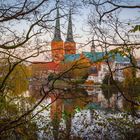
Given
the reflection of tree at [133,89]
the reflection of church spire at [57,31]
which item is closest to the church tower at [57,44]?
the reflection of church spire at [57,31]

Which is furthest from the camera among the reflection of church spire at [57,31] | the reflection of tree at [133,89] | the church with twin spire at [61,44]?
the reflection of tree at [133,89]

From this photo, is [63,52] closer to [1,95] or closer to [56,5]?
[56,5]

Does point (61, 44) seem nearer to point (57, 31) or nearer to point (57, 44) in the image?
point (57, 44)

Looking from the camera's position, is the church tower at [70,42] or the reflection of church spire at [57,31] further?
the reflection of church spire at [57,31]

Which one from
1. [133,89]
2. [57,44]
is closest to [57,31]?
[57,44]

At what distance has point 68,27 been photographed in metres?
4.96

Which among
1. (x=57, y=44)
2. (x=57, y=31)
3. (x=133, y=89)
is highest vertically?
(x=57, y=31)

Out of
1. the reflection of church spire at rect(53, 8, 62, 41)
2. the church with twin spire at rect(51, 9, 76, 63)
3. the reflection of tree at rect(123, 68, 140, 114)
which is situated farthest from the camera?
the reflection of tree at rect(123, 68, 140, 114)

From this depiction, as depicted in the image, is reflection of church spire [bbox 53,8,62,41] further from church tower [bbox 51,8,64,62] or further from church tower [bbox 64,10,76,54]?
church tower [bbox 64,10,76,54]

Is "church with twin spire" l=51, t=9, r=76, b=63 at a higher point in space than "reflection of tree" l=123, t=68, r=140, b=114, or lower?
higher

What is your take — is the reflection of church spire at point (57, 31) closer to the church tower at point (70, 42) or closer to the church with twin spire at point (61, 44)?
the church with twin spire at point (61, 44)

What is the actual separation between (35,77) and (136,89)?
13.1 feet

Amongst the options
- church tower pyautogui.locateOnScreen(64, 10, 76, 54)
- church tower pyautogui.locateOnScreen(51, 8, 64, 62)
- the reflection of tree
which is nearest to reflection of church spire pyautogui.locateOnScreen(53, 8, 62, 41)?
church tower pyautogui.locateOnScreen(51, 8, 64, 62)

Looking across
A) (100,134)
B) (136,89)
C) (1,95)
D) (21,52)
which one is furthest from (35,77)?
(100,134)
